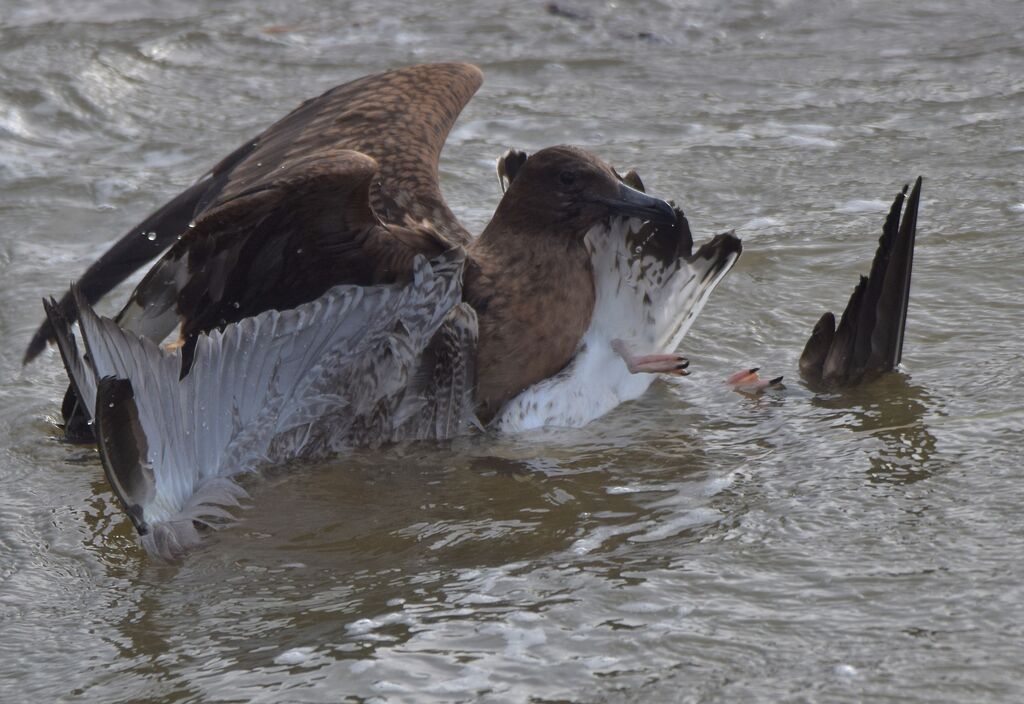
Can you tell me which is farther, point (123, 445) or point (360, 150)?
point (360, 150)

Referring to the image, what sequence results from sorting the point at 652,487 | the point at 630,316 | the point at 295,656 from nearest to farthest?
the point at 295,656, the point at 652,487, the point at 630,316

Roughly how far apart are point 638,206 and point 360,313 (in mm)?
938

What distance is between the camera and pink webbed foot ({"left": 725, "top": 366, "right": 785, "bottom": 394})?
181 inches

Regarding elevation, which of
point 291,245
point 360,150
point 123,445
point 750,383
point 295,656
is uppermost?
point 360,150

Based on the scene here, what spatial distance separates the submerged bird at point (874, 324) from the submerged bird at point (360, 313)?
42 centimetres

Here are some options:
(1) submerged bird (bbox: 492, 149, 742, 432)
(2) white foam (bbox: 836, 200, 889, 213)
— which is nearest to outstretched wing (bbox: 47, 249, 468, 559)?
(1) submerged bird (bbox: 492, 149, 742, 432)

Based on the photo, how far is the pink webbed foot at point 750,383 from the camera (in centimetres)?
460

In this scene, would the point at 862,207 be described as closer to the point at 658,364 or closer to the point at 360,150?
the point at 658,364

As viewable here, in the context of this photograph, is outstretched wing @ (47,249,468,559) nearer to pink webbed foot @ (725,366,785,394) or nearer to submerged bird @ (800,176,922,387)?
pink webbed foot @ (725,366,785,394)

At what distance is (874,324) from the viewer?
4570 millimetres

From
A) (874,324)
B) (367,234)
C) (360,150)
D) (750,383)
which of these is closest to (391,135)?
(360,150)

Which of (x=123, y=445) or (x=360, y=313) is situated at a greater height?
(x=360, y=313)

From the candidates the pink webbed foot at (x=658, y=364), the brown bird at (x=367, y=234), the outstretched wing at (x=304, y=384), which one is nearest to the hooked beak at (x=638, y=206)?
the brown bird at (x=367, y=234)

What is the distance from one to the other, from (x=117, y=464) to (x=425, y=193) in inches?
67.8
